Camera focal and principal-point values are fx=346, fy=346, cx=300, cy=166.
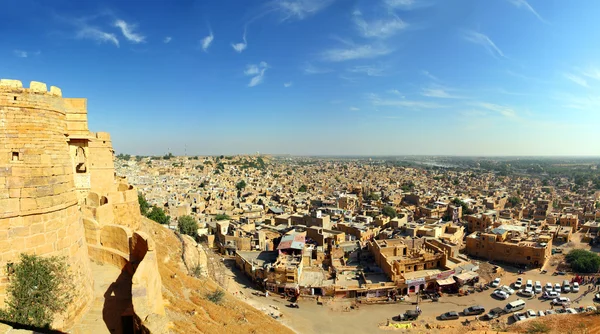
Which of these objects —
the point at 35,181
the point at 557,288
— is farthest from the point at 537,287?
the point at 35,181

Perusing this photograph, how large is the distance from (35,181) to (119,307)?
2885 millimetres

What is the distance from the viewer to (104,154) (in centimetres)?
1448

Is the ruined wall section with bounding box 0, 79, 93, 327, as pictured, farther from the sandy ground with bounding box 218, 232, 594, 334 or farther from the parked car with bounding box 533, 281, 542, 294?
the parked car with bounding box 533, 281, 542, 294

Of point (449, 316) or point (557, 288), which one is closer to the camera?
point (449, 316)

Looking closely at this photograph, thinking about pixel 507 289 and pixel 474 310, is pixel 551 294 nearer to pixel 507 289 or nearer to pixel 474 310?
pixel 507 289

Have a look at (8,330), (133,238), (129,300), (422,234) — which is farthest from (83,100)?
(422,234)

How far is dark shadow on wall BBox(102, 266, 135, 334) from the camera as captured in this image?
20.3 feet

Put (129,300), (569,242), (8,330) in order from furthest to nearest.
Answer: (569,242)
(129,300)
(8,330)

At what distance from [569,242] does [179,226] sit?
4028cm

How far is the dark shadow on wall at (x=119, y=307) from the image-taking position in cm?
620

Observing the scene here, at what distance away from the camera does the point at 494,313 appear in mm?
22203

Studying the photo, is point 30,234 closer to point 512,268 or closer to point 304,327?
point 304,327

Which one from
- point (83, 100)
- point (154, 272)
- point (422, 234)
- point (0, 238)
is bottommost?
point (422, 234)

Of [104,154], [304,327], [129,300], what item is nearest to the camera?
[129,300]
